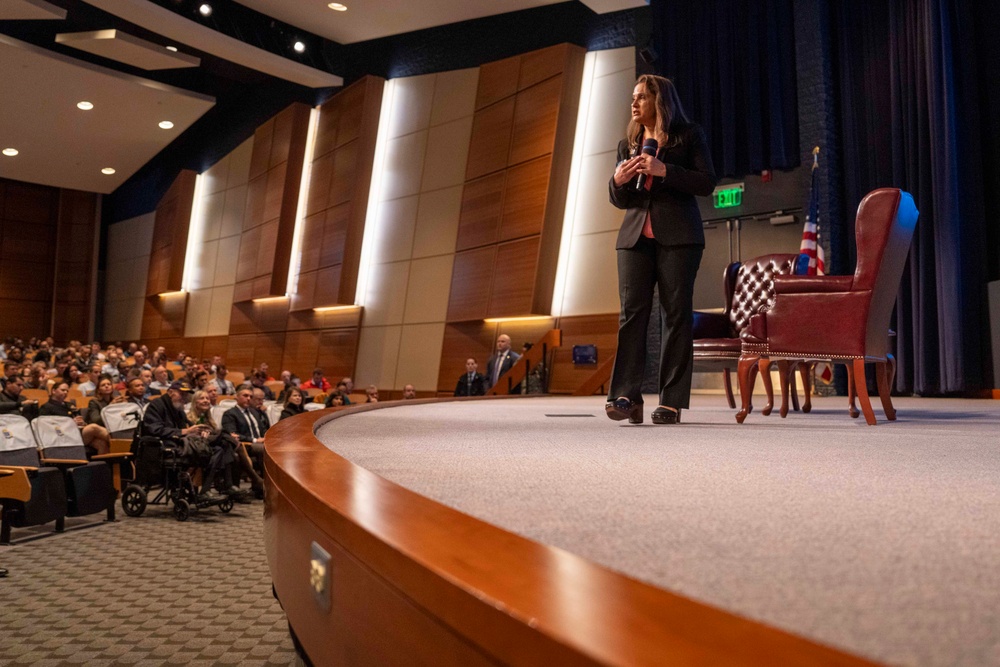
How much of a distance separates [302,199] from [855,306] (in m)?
10.6

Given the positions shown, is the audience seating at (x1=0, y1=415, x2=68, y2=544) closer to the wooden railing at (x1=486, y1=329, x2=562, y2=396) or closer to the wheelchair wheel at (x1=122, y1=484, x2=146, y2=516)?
the wheelchair wheel at (x1=122, y1=484, x2=146, y2=516)

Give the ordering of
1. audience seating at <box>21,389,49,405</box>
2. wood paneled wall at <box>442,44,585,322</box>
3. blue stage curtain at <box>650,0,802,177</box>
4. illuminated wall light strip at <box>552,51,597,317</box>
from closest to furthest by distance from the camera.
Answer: blue stage curtain at <box>650,0,802,177</box> → audience seating at <box>21,389,49,405</box> → wood paneled wall at <box>442,44,585,322</box> → illuminated wall light strip at <box>552,51,597,317</box>

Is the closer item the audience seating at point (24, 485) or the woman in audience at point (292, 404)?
the audience seating at point (24, 485)

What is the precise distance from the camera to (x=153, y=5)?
8727 millimetres

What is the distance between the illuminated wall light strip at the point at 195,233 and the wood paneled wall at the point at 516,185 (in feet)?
24.0

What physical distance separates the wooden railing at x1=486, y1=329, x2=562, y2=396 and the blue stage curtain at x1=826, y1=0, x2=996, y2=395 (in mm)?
2932

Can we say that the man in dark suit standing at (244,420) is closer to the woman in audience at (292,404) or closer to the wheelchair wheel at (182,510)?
the woman in audience at (292,404)

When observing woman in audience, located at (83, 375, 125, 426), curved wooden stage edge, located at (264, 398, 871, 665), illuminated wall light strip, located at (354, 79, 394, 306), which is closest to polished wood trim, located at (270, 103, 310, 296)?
illuminated wall light strip, located at (354, 79, 394, 306)

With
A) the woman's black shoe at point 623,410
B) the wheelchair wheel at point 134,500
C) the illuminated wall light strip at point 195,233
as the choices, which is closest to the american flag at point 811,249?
the woman's black shoe at point 623,410

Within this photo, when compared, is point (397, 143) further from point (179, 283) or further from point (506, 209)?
point (179, 283)

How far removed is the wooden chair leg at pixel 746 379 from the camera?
2.82 metres

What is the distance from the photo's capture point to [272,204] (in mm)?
12477

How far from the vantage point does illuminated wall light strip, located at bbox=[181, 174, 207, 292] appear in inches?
Answer: 589

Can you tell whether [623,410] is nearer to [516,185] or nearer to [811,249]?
[811,249]
